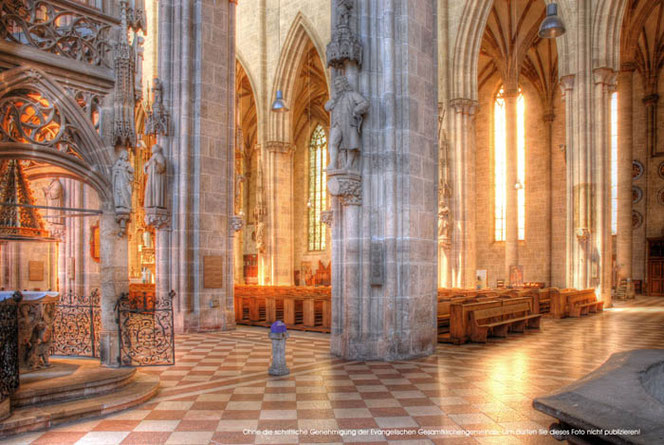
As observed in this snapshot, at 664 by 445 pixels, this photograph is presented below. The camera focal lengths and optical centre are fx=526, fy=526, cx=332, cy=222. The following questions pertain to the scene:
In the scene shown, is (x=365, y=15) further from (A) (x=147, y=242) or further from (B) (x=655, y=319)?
(A) (x=147, y=242)

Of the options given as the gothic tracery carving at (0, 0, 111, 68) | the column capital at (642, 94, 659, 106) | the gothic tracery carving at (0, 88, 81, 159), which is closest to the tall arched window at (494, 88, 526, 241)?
the column capital at (642, 94, 659, 106)

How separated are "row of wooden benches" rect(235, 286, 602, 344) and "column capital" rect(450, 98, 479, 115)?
9734 millimetres

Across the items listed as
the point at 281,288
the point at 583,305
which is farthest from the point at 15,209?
the point at 583,305

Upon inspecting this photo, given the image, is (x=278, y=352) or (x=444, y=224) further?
(x=444, y=224)

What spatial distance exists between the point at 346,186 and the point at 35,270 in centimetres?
1351

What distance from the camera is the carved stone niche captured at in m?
9.78

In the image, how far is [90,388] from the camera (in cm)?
670

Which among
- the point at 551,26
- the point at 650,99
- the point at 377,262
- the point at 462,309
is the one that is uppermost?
the point at 650,99

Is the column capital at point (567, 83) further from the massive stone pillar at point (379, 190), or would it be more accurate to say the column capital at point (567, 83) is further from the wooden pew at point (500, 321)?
the massive stone pillar at point (379, 190)

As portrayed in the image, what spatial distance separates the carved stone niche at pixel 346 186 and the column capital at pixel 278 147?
60.4 ft

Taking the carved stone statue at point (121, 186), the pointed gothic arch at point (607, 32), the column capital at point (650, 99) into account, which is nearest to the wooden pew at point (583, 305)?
the pointed gothic arch at point (607, 32)

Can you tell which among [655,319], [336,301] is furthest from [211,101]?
[655,319]

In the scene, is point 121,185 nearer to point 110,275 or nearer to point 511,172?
point 110,275

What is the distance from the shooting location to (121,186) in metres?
8.23
